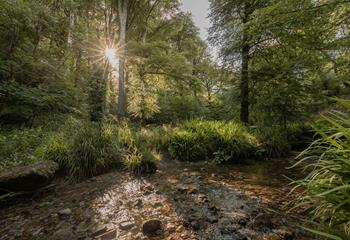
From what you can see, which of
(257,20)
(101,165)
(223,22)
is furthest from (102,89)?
(257,20)

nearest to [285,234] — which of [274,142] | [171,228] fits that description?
[171,228]

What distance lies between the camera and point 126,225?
268cm

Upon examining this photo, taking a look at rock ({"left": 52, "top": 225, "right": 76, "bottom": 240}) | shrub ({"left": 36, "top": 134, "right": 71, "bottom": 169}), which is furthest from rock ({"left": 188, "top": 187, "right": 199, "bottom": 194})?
shrub ({"left": 36, "top": 134, "right": 71, "bottom": 169})

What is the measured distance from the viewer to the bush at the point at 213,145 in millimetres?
6250

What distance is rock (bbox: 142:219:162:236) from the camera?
2501 mm

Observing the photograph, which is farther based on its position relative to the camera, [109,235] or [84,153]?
[84,153]

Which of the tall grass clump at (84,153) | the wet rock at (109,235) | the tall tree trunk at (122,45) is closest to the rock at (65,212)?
the wet rock at (109,235)

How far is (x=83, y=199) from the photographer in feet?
11.7

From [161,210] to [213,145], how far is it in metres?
3.82

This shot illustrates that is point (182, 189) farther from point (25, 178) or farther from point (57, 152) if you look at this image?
point (57, 152)

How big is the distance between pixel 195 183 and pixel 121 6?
409 inches

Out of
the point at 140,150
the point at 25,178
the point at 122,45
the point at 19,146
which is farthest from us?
the point at 122,45

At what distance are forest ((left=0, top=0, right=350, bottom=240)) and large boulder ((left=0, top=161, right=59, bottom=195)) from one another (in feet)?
0.06

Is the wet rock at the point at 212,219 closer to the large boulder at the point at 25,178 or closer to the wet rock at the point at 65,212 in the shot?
the wet rock at the point at 65,212
